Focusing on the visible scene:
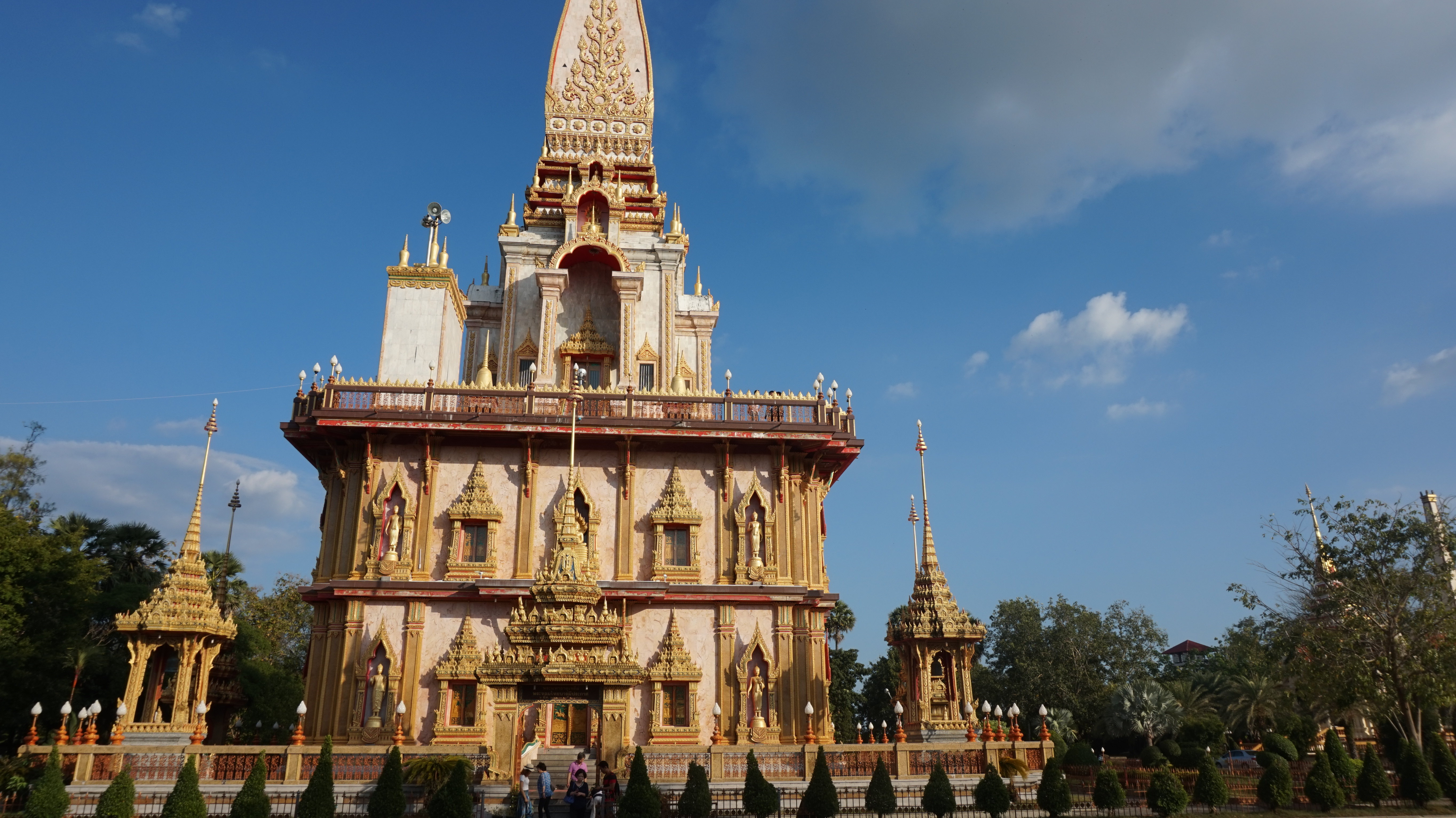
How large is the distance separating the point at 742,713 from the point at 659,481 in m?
6.72

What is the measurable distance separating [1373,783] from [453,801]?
20.2m

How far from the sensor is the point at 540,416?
26.4m

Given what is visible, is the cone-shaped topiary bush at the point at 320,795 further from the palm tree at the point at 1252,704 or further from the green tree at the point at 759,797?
the palm tree at the point at 1252,704

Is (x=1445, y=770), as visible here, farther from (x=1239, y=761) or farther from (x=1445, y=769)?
(x=1239, y=761)

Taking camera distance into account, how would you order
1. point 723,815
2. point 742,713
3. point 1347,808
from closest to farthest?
point 723,815, point 1347,808, point 742,713

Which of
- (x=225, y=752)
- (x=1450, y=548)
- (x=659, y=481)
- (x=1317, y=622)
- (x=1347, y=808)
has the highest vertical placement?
(x=659, y=481)

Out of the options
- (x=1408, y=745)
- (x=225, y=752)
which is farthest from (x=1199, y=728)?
(x=225, y=752)

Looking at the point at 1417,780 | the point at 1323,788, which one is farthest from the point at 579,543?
the point at 1417,780

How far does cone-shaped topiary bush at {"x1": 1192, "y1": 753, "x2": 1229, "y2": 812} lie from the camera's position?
2091 cm

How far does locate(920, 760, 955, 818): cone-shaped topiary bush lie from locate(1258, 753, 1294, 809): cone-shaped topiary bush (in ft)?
26.1

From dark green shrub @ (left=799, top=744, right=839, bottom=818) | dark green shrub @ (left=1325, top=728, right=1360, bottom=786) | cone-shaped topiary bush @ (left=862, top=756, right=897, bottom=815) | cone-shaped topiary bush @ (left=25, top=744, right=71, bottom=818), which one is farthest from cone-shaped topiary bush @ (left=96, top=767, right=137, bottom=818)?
dark green shrub @ (left=1325, top=728, right=1360, bottom=786)

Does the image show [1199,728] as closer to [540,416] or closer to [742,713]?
[742,713]

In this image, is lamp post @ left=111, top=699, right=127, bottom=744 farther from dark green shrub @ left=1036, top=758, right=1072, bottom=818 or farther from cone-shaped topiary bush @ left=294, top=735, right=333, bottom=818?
dark green shrub @ left=1036, top=758, right=1072, bottom=818

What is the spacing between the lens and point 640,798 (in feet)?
54.9
